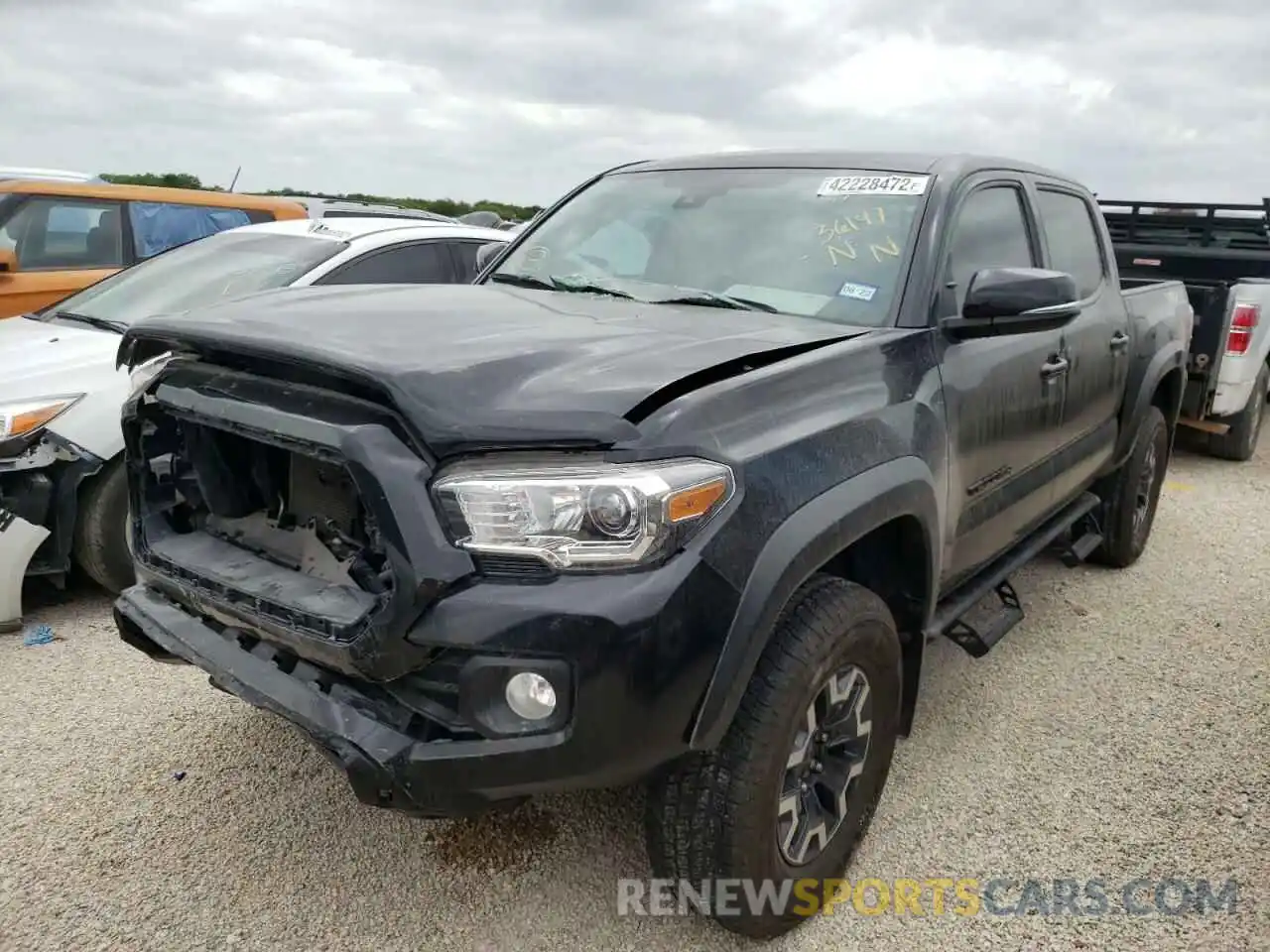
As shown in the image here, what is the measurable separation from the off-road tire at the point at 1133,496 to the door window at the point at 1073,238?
84 centimetres

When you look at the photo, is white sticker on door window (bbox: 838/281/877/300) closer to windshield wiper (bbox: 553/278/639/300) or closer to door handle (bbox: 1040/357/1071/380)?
windshield wiper (bbox: 553/278/639/300)

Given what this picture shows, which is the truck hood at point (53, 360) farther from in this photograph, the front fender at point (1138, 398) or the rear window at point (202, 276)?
the front fender at point (1138, 398)

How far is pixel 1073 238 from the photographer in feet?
13.4

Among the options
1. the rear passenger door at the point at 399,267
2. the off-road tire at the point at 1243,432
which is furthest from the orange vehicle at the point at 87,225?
the off-road tire at the point at 1243,432

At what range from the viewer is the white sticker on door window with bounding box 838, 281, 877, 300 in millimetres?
2844

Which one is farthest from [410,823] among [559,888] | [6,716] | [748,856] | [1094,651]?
[1094,651]

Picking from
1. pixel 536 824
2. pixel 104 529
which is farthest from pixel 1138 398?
pixel 104 529

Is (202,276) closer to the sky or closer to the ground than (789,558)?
closer to the sky

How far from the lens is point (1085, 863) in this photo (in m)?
2.71

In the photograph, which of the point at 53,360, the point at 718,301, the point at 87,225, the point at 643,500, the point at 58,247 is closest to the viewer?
the point at 643,500

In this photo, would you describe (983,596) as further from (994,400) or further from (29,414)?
(29,414)

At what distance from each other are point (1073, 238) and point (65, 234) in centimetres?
631

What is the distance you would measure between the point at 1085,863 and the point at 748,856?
3.76 feet

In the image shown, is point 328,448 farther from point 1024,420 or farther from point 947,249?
point 1024,420
